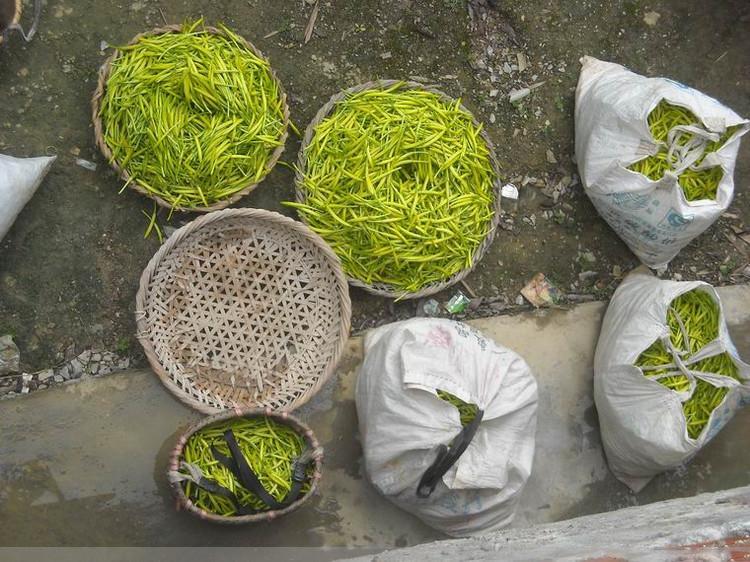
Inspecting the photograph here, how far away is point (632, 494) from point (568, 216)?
3.52 feet

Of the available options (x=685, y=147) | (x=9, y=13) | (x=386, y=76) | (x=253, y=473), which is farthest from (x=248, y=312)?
(x=685, y=147)

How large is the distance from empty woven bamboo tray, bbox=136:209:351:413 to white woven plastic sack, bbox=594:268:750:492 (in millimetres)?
958

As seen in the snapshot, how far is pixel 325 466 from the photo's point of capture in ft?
9.25

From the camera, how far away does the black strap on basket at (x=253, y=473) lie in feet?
8.17

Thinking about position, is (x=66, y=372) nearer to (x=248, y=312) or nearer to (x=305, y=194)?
(x=248, y=312)

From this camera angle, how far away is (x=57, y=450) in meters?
2.62

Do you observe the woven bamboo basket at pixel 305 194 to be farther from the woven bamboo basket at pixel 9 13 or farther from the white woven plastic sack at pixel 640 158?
the woven bamboo basket at pixel 9 13


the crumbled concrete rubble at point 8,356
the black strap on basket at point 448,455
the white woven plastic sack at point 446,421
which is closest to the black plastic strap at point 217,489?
the white woven plastic sack at point 446,421

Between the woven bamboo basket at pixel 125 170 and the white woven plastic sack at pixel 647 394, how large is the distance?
1352mm

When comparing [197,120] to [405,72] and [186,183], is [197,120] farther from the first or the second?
[405,72]

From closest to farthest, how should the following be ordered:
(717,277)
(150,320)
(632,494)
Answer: (150,320), (632,494), (717,277)

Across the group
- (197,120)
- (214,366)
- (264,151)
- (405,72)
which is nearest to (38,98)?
(197,120)

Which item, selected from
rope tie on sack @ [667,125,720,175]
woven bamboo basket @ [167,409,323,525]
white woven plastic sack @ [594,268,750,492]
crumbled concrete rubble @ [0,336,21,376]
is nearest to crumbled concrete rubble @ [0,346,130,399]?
crumbled concrete rubble @ [0,336,21,376]

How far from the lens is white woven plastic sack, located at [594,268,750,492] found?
2.70m
